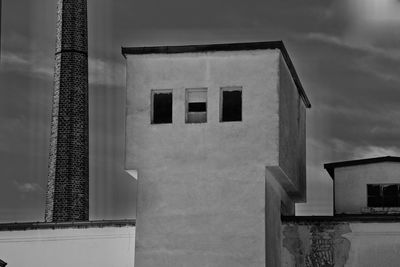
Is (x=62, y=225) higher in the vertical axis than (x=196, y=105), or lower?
lower

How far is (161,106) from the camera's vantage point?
27.9m

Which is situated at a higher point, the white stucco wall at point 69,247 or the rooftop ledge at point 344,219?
the rooftop ledge at point 344,219

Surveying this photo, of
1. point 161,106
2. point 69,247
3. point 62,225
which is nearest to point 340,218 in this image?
point 161,106

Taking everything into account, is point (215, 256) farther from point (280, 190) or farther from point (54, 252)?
point (54, 252)

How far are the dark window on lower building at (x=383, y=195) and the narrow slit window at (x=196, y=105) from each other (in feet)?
19.8

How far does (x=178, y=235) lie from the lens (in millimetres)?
26984

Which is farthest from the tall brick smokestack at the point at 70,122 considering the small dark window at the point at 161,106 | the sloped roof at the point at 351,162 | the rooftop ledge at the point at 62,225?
the small dark window at the point at 161,106

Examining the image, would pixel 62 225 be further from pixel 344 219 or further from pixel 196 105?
pixel 344 219

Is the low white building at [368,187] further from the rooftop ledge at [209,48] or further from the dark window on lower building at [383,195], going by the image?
the rooftop ledge at [209,48]

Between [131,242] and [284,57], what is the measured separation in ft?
31.3

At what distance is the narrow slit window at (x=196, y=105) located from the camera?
27.7 metres

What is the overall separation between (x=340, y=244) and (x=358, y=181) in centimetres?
294

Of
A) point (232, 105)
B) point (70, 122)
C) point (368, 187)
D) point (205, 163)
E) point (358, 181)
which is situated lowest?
point (368, 187)

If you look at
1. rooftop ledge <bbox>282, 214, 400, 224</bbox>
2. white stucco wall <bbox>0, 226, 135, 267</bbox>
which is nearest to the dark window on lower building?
rooftop ledge <bbox>282, 214, 400, 224</bbox>
